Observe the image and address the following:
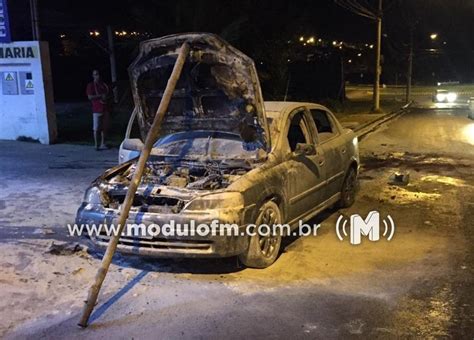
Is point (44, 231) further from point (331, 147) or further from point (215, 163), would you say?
point (331, 147)

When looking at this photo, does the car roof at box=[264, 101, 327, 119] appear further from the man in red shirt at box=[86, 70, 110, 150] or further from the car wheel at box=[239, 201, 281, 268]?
the man in red shirt at box=[86, 70, 110, 150]

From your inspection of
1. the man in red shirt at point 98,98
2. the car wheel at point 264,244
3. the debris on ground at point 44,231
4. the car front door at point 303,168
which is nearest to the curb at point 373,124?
the man in red shirt at point 98,98

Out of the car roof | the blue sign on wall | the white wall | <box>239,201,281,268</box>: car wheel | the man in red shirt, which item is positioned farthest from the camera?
the white wall

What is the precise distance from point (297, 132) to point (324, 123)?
1061mm

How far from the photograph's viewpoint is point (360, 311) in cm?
465

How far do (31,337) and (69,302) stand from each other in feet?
2.12

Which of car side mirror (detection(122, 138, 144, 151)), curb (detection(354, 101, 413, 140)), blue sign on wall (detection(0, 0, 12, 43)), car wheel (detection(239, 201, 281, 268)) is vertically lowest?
curb (detection(354, 101, 413, 140))

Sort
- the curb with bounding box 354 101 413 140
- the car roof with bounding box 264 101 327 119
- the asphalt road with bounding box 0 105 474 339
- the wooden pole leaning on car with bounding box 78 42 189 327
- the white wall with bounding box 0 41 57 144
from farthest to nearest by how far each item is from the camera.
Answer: the curb with bounding box 354 101 413 140
the white wall with bounding box 0 41 57 144
the car roof with bounding box 264 101 327 119
the wooden pole leaning on car with bounding box 78 42 189 327
the asphalt road with bounding box 0 105 474 339

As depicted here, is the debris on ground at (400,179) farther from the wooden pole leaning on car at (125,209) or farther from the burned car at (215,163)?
the wooden pole leaning on car at (125,209)

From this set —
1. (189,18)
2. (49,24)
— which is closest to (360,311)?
(189,18)

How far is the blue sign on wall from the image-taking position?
14.1 m

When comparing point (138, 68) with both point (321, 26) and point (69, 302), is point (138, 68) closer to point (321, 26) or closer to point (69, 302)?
point (69, 302)

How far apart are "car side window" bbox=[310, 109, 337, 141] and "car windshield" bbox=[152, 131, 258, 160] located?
5.30 feet

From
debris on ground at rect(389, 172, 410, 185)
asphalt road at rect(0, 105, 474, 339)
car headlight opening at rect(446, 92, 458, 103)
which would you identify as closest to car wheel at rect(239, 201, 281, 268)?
asphalt road at rect(0, 105, 474, 339)
